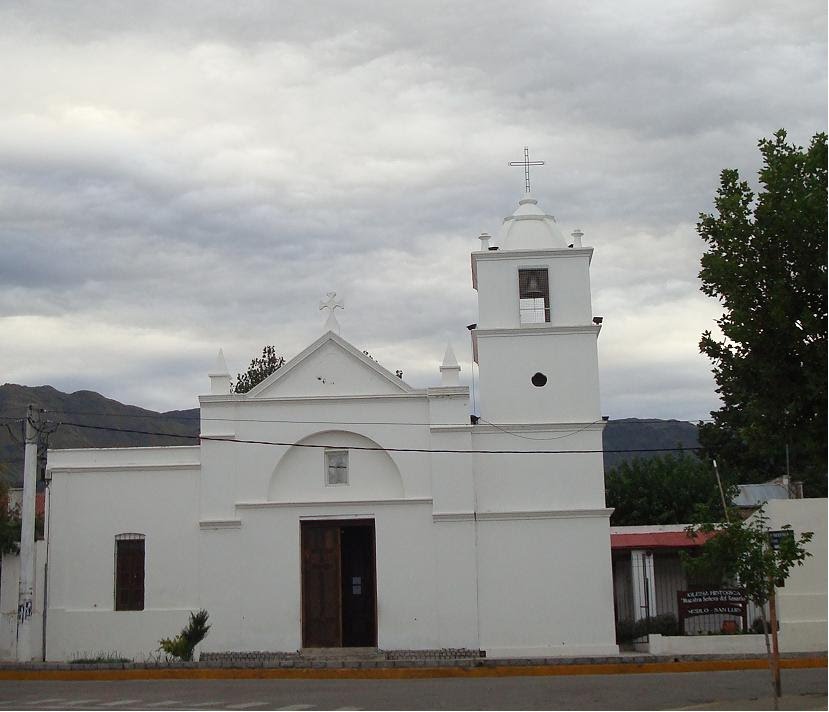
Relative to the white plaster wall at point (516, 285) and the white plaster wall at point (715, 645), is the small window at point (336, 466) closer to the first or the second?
the white plaster wall at point (516, 285)

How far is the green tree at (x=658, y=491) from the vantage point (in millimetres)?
41469

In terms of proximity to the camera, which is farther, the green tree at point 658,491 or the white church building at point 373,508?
the green tree at point 658,491

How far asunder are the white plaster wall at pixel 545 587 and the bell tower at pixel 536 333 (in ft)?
8.26

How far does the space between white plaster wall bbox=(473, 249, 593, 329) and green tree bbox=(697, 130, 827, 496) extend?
998 centimetres

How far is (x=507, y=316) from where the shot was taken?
25891 millimetres

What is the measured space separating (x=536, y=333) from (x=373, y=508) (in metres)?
5.42

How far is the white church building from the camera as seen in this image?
80.7ft

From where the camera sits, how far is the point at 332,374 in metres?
25.6

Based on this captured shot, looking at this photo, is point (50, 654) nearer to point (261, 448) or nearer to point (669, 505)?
point (261, 448)

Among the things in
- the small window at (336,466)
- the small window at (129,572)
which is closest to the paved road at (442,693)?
the small window at (129,572)

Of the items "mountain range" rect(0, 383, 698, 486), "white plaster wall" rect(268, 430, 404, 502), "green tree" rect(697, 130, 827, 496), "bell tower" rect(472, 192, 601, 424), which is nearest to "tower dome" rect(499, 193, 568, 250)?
"bell tower" rect(472, 192, 601, 424)

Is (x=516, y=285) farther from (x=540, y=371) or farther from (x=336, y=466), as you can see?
(x=336, y=466)

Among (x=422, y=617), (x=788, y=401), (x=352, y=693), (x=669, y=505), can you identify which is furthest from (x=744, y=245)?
(x=669, y=505)

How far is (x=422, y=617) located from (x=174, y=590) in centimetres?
554
